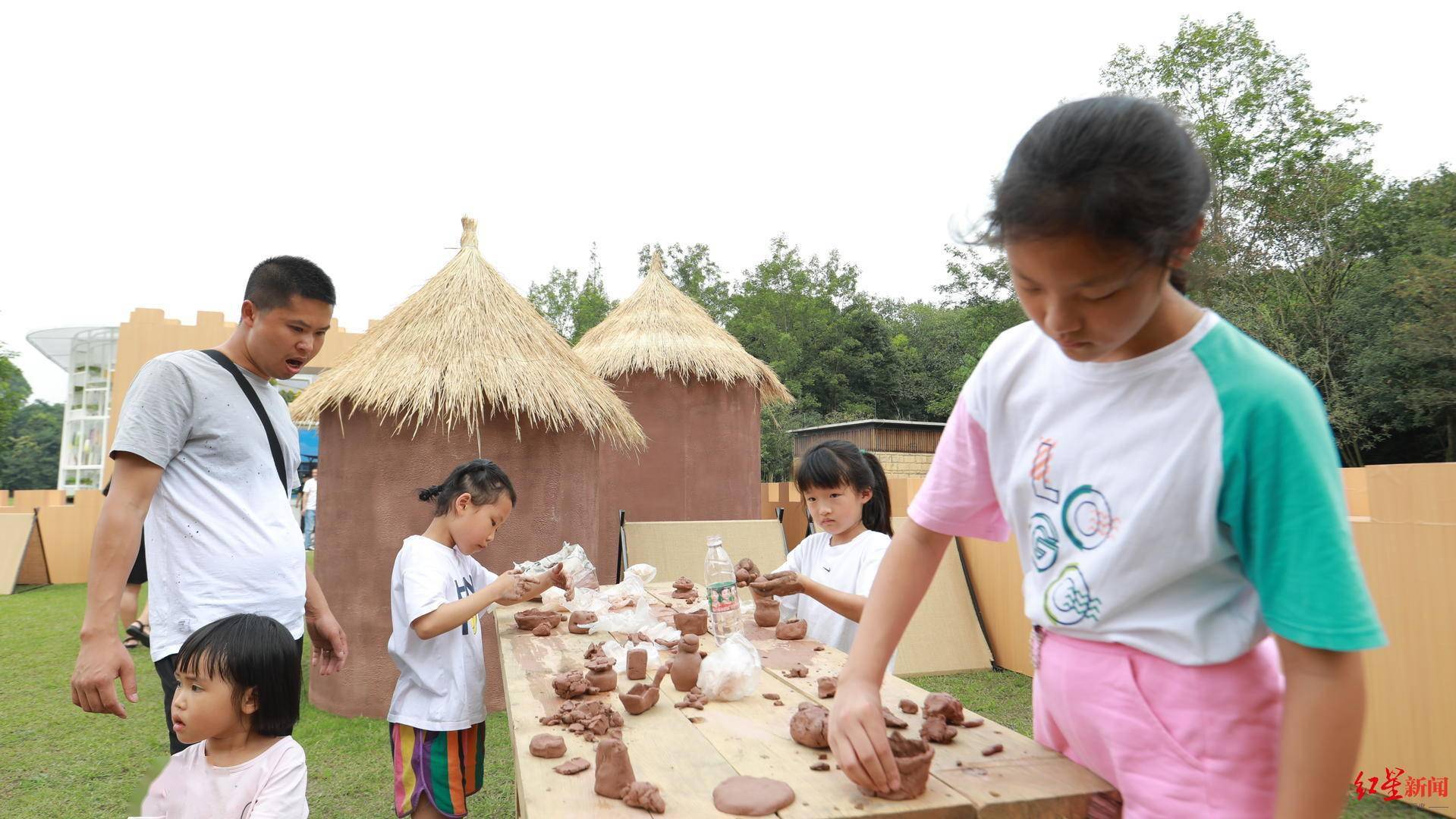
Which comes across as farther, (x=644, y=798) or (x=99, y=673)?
(x=99, y=673)

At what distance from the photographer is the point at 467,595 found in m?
3.40

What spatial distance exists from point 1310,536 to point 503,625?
2.99 m

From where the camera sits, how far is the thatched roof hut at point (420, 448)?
228 inches

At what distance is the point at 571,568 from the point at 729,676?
2.04m

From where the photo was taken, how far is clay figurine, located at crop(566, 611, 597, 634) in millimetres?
3205

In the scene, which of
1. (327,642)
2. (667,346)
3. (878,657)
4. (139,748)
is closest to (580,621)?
(327,642)

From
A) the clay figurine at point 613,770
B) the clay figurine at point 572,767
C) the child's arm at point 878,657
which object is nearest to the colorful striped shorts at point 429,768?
the clay figurine at point 572,767

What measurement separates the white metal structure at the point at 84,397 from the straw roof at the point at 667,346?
29905 mm

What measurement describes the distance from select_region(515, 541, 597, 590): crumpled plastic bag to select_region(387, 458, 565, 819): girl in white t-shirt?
0.91ft

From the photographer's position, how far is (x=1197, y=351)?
1150 mm

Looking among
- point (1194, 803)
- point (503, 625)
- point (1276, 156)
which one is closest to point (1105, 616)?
point (1194, 803)

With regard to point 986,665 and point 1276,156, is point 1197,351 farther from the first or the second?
point 1276,156

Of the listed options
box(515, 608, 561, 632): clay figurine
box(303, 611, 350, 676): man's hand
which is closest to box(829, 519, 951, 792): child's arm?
box(515, 608, 561, 632): clay figurine

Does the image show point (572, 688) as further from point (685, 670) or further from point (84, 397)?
point (84, 397)
